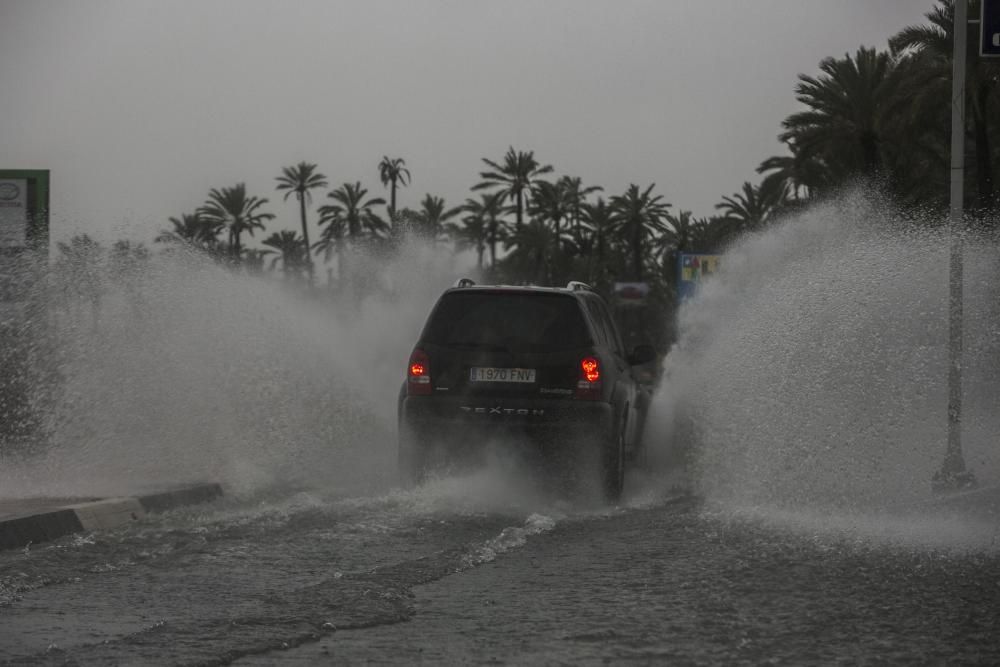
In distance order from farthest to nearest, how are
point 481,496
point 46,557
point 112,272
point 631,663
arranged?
point 112,272 → point 481,496 → point 46,557 → point 631,663

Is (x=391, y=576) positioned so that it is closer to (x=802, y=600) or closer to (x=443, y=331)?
(x=802, y=600)

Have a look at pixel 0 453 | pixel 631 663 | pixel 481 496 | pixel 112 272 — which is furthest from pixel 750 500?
pixel 112 272

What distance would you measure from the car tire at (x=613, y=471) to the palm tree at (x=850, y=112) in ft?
89.6

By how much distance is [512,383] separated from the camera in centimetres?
1048

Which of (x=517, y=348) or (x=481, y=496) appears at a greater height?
(x=517, y=348)

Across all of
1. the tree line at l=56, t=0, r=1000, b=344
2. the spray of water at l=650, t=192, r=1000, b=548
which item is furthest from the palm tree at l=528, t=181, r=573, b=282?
the spray of water at l=650, t=192, r=1000, b=548

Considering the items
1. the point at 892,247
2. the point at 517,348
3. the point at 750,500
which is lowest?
the point at 750,500

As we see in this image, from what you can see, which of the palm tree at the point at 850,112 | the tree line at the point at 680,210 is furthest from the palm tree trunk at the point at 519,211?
the palm tree at the point at 850,112

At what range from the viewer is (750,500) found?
10.7m

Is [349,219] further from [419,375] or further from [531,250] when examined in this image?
[419,375]

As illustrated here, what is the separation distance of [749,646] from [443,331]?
5.67 metres

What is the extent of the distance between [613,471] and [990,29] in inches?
246

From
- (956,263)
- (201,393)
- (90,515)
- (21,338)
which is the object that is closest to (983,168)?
(956,263)

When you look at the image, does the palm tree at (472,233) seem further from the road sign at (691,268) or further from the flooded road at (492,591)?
the flooded road at (492,591)
